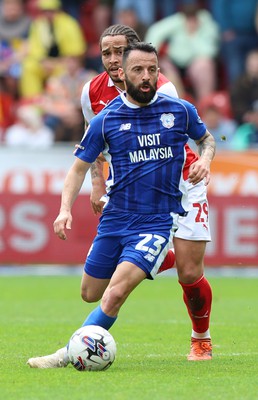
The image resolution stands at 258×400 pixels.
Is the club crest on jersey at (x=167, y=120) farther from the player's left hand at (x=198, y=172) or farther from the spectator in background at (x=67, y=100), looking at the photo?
the spectator in background at (x=67, y=100)

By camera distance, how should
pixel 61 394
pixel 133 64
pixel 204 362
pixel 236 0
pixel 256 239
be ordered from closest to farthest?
1. pixel 61 394
2. pixel 133 64
3. pixel 204 362
4. pixel 256 239
5. pixel 236 0

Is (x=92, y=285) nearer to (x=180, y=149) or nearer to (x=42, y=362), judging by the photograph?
(x=42, y=362)

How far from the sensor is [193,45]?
21344 millimetres

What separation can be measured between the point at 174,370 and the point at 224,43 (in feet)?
45.3

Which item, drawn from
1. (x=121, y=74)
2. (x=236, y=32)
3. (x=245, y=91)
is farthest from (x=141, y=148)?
(x=236, y=32)

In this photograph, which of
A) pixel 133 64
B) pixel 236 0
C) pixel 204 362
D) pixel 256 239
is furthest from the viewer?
pixel 236 0

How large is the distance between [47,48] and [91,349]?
14.3 m

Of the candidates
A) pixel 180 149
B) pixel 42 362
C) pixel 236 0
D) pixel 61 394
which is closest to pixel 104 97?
pixel 180 149

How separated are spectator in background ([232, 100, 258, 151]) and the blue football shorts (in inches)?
424

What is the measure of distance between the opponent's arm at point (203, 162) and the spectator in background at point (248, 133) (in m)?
10.5

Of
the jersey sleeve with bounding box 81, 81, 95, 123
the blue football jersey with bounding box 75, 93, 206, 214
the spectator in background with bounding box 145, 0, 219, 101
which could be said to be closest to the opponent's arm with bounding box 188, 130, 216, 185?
the blue football jersey with bounding box 75, 93, 206, 214

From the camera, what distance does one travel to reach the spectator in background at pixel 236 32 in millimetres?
21062

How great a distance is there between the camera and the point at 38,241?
17.9 meters

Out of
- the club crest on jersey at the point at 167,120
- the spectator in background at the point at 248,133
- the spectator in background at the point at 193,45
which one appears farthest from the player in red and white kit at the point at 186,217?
the spectator in background at the point at 193,45
